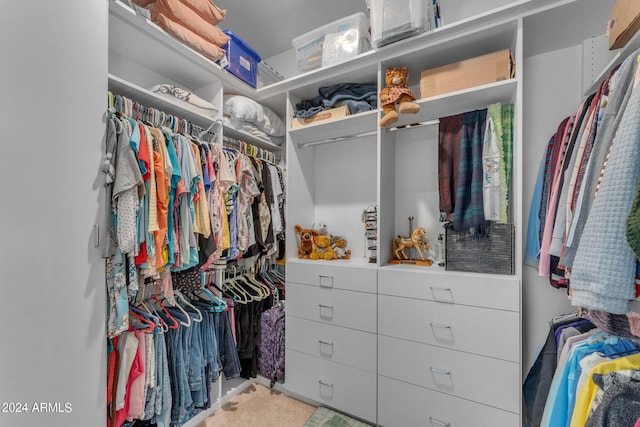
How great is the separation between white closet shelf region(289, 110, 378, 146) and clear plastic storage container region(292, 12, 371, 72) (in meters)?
0.38

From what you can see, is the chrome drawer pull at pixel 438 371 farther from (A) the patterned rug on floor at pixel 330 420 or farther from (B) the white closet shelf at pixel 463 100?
(B) the white closet shelf at pixel 463 100

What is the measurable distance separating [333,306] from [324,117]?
1283 mm

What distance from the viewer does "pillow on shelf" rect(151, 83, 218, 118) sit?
1.56 m

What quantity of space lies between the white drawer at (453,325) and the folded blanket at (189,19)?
1.94 meters

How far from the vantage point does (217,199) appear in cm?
166

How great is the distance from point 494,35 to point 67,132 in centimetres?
204

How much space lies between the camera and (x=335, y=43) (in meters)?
1.79

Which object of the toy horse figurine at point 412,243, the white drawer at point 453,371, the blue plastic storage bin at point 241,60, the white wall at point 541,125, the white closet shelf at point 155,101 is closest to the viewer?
the white drawer at point 453,371

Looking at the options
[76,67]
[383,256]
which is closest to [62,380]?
[76,67]

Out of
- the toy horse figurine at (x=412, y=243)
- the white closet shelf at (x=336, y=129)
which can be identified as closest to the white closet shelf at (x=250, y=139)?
the white closet shelf at (x=336, y=129)

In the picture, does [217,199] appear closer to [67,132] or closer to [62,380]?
[67,132]

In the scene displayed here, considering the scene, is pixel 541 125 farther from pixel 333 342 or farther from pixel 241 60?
pixel 241 60

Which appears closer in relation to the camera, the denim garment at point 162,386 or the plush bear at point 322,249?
the denim garment at point 162,386

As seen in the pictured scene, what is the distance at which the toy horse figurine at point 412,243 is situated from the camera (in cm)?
175
